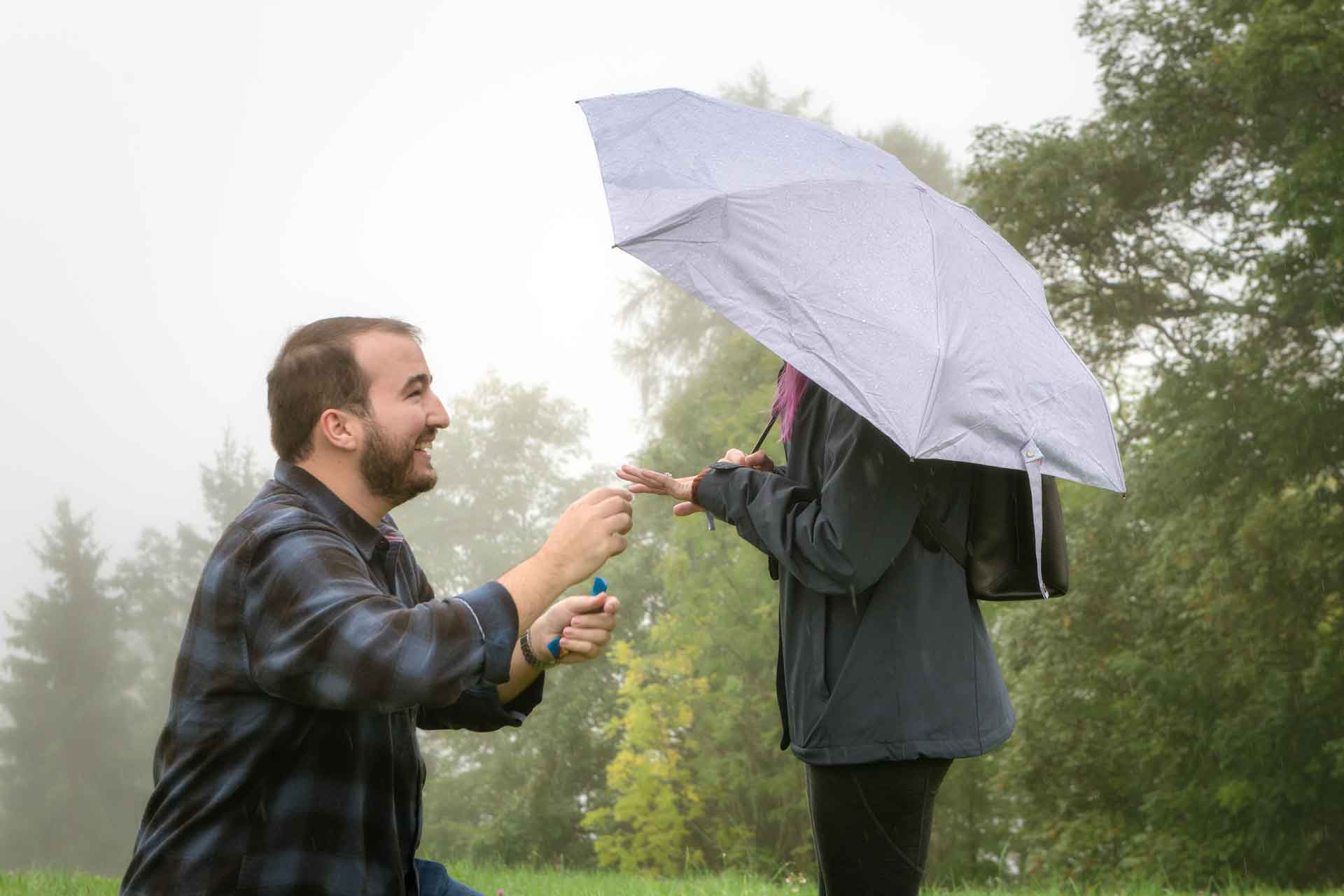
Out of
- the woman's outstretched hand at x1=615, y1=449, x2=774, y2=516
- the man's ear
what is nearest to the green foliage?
the woman's outstretched hand at x1=615, y1=449, x2=774, y2=516

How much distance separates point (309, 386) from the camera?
2.56m

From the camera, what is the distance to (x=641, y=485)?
3.13m

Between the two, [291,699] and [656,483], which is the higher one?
[656,483]

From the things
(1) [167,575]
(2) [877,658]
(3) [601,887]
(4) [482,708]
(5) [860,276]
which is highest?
(1) [167,575]

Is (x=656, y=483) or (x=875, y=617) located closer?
(x=875, y=617)

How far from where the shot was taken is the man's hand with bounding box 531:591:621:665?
2564 millimetres

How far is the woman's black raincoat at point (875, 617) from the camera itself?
2.81 m

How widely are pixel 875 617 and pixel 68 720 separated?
49521 mm

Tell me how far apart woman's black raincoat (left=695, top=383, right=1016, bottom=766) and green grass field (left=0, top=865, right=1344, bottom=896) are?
9.43ft

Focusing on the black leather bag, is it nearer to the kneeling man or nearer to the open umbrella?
the open umbrella

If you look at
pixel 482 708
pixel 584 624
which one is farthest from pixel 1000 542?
pixel 482 708

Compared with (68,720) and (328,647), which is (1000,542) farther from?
(68,720)

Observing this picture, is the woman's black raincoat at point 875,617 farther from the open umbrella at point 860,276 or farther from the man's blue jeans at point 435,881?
the man's blue jeans at point 435,881

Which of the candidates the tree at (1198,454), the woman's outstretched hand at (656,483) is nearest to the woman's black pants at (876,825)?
the woman's outstretched hand at (656,483)
